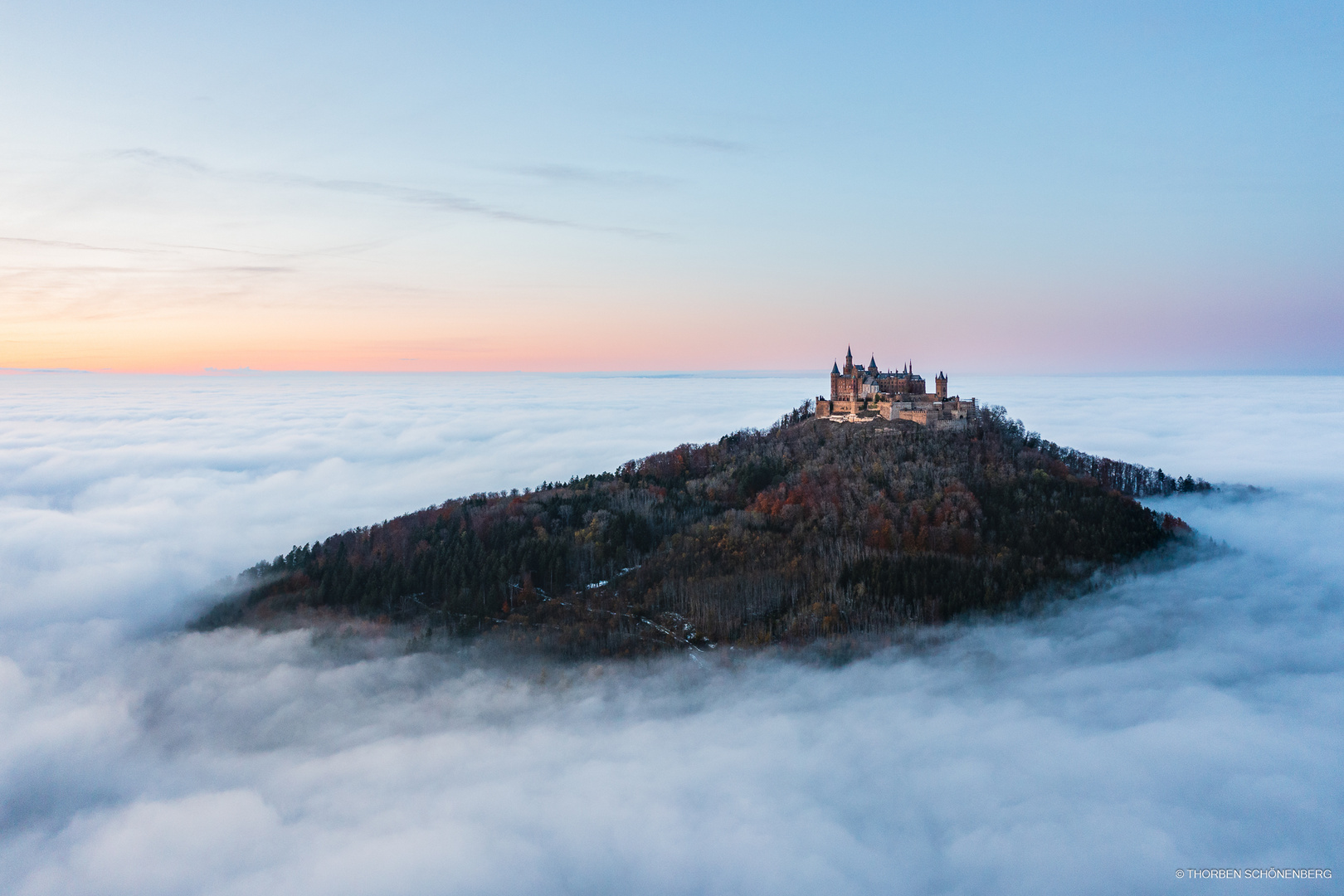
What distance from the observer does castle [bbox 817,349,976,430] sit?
105500 mm

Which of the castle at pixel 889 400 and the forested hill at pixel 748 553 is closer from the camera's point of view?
the forested hill at pixel 748 553

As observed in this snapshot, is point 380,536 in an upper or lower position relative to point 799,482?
lower

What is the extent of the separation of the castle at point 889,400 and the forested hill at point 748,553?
4.37 m

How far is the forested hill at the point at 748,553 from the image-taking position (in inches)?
2773

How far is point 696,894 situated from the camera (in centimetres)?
4359

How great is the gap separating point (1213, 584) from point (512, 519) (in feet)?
290

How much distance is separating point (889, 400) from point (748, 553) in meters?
44.3

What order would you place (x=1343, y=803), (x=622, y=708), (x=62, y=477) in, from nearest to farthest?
1. (x=1343, y=803)
2. (x=622, y=708)
3. (x=62, y=477)

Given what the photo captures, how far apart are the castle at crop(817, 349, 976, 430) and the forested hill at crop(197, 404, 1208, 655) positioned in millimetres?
4366

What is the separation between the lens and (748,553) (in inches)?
3140

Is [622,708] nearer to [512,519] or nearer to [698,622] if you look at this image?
[698,622]

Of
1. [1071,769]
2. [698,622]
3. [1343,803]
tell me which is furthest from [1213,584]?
[698,622]

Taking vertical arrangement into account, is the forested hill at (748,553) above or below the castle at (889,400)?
below

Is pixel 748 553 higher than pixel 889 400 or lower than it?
lower
